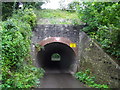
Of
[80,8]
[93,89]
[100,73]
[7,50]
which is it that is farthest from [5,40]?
[80,8]

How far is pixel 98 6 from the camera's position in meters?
8.23

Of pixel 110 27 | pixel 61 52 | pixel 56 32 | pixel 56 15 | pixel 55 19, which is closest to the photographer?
pixel 110 27

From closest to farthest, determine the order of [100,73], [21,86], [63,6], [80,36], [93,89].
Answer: [21,86]
[93,89]
[100,73]
[80,36]
[63,6]

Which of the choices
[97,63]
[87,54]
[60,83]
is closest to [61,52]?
[87,54]

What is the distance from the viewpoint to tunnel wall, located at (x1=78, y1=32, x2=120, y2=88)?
591cm

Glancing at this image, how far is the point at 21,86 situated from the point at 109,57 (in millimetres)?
3472

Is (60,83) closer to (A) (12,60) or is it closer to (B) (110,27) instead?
(A) (12,60)

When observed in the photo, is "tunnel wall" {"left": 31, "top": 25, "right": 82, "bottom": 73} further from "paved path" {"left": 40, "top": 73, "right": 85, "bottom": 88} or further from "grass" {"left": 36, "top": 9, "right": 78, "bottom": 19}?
"paved path" {"left": 40, "top": 73, "right": 85, "bottom": 88}

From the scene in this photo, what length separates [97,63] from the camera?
7.44m

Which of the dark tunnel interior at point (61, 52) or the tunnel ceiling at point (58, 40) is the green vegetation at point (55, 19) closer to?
the tunnel ceiling at point (58, 40)

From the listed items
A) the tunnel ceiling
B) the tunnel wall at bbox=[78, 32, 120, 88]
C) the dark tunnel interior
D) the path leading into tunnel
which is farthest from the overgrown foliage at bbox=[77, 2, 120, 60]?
the dark tunnel interior

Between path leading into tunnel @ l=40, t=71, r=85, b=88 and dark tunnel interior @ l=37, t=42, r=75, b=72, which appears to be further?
dark tunnel interior @ l=37, t=42, r=75, b=72

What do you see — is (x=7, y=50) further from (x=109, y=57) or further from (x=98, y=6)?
(x=98, y=6)

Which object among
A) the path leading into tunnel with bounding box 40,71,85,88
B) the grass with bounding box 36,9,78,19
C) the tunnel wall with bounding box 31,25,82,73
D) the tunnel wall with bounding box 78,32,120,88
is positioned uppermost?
the grass with bounding box 36,9,78,19
